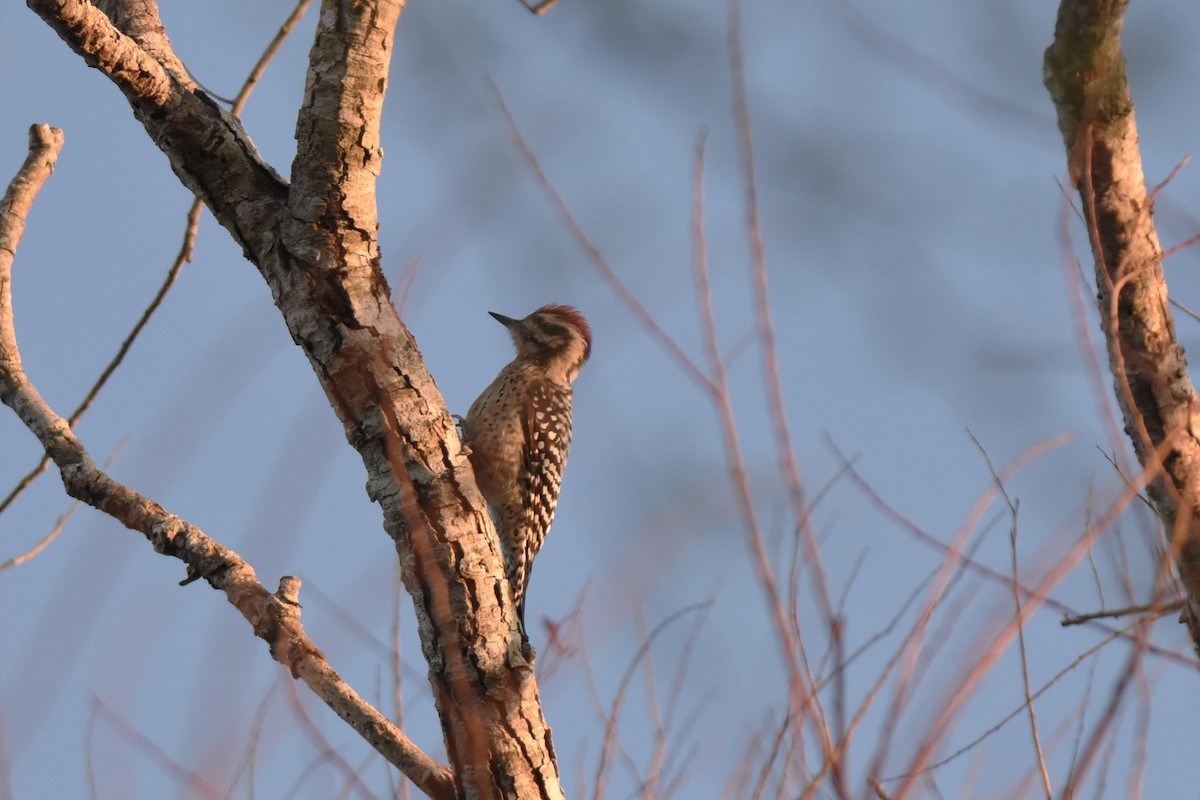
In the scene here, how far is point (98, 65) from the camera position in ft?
9.99

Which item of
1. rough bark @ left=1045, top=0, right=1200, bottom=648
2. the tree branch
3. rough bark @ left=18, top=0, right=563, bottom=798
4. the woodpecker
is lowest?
the tree branch

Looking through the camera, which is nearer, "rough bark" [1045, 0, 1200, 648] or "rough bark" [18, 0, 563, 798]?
"rough bark" [18, 0, 563, 798]

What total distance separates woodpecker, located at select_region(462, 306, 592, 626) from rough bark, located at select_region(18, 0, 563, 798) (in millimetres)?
2631

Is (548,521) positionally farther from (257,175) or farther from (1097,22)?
(1097,22)

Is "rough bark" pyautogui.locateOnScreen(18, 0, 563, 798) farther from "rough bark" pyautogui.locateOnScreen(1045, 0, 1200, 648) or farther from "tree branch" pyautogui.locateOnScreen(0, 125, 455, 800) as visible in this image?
"rough bark" pyautogui.locateOnScreen(1045, 0, 1200, 648)

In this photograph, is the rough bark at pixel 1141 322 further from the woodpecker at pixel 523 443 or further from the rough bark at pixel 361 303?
the woodpecker at pixel 523 443

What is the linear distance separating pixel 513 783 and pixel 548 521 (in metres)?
3.42

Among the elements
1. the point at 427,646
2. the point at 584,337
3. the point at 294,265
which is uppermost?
the point at 584,337

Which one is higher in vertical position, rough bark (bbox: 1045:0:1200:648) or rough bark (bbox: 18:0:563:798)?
rough bark (bbox: 1045:0:1200:648)

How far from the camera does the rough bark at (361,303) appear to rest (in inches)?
117

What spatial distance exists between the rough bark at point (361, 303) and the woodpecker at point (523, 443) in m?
2.63

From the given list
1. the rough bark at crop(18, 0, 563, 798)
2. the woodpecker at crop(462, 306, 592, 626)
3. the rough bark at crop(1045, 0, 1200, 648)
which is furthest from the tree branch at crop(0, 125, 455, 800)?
the woodpecker at crop(462, 306, 592, 626)

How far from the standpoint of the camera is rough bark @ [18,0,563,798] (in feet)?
9.75

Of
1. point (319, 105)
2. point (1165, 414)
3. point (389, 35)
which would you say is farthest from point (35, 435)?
point (1165, 414)
